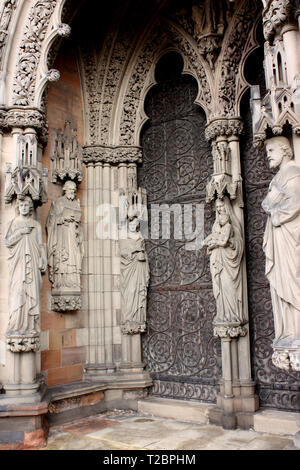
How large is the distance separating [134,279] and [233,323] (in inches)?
72.0

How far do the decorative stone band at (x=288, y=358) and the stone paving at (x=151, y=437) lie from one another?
4.79 ft

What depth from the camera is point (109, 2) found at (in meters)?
7.87

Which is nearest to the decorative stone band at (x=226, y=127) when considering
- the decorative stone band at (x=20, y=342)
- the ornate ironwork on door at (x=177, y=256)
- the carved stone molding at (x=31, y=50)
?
the ornate ironwork on door at (x=177, y=256)

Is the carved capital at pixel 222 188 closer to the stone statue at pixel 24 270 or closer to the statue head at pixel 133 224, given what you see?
the statue head at pixel 133 224

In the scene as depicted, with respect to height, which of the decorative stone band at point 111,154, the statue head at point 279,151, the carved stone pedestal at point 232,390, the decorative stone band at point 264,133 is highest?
the decorative stone band at point 111,154

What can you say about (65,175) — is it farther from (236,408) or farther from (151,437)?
(236,408)

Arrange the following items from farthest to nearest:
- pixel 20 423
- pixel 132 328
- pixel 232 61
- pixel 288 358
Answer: pixel 132 328 < pixel 232 61 < pixel 20 423 < pixel 288 358

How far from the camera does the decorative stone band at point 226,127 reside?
6.92 metres

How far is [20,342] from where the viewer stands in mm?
5898

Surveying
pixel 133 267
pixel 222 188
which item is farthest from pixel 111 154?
pixel 222 188

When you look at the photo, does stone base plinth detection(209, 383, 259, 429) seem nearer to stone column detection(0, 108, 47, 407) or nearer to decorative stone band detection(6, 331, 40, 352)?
stone column detection(0, 108, 47, 407)

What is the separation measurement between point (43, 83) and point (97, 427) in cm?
451

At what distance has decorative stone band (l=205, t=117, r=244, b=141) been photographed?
6.92m

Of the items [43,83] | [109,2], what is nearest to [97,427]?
[43,83]
